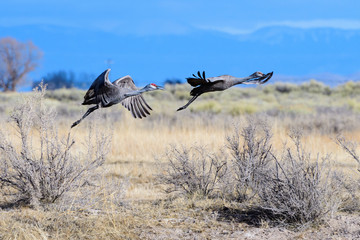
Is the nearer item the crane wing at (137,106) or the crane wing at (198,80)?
the crane wing at (198,80)

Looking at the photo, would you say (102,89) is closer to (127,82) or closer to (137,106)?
(137,106)

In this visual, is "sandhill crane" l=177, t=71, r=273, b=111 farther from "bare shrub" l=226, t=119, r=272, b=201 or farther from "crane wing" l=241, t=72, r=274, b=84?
"bare shrub" l=226, t=119, r=272, b=201

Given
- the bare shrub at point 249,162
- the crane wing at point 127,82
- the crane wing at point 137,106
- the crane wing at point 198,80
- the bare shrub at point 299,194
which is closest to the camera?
the crane wing at point 198,80

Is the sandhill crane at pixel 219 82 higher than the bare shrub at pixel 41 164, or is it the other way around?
the sandhill crane at pixel 219 82

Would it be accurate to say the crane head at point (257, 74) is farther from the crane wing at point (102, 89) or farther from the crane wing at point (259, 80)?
the crane wing at point (102, 89)

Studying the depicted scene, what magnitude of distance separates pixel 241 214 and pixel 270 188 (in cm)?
73

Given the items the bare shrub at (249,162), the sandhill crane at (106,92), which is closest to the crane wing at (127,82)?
the sandhill crane at (106,92)

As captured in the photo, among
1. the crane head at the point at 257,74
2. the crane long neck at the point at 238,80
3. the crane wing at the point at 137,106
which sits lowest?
the crane wing at the point at 137,106

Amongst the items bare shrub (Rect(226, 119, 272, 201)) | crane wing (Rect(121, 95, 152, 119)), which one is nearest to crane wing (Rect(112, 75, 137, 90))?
crane wing (Rect(121, 95, 152, 119))

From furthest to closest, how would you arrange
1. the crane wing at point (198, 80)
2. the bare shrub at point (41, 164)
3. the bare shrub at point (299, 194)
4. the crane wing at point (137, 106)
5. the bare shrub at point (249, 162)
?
the bare shrub at point (249, 162), the bare shrub at point (41, 164), the bare shrub at point (299, 194), the crane wing at point (137, 106), the crane wing at point (198, 80)

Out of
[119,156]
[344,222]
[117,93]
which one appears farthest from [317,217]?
[119,156]

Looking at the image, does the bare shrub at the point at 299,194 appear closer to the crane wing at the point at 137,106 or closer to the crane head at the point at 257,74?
the crane wing at the point at 137,106

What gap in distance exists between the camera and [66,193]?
7.57 m

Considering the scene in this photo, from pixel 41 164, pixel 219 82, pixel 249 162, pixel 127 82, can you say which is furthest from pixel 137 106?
pixel 249 162
